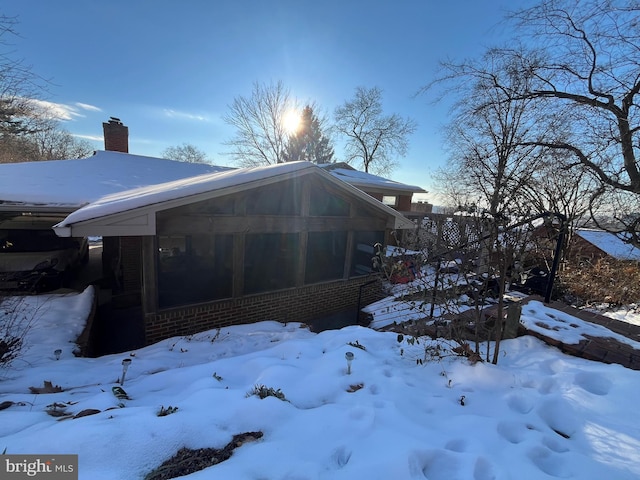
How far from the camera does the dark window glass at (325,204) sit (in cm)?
643

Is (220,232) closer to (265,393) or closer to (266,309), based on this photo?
(266,309)

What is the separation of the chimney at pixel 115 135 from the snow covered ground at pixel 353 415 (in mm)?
10166

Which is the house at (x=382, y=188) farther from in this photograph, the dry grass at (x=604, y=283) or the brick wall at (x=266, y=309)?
the dry grass at (x=604, y=283)

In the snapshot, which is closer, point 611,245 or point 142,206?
point 142,206

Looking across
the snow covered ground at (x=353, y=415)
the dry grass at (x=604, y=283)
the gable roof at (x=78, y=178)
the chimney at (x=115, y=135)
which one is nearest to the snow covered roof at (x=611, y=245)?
the dry grass at (x=604, y=283)

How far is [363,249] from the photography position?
7.66 metres

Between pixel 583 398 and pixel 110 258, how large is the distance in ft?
36.6

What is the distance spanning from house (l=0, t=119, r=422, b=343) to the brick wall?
0.07 feet

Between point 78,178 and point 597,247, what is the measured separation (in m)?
17.7

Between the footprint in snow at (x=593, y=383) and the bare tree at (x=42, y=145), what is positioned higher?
the bare tree at (x=42, y=145)

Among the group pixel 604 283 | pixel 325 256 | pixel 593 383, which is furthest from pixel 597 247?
pixel 593 383

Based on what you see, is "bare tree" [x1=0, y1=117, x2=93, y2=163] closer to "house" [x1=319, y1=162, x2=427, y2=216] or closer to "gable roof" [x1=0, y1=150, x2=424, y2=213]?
"gable roof" [x1=0, y1=150, x2=424, y2=213]

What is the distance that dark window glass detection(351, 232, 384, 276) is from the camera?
24.7 feet

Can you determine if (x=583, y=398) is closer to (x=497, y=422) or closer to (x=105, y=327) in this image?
(x=497, y=422)
